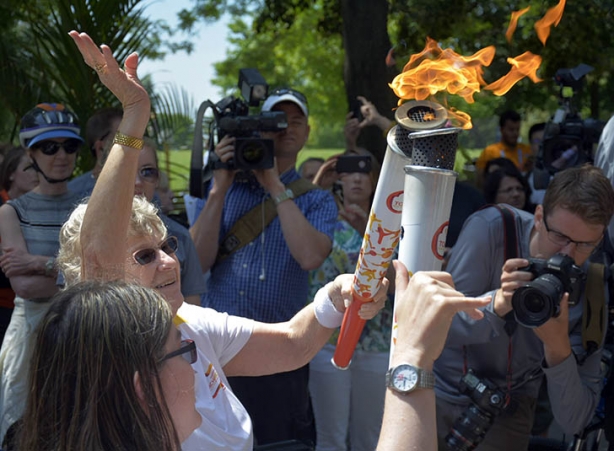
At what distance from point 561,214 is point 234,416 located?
161 centimetres

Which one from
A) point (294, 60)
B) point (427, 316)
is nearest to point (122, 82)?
point (427, 316)

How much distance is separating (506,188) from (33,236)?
330 cm

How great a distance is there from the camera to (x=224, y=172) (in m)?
4.34

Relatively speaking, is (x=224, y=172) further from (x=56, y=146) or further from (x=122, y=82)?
(x=122, y=82)

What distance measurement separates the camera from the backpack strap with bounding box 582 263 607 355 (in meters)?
3.43

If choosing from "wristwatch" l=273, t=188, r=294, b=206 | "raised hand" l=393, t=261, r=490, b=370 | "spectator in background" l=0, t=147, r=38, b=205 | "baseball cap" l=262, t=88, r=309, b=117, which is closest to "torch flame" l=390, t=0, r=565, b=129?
"raised hand" l=393, t=261, r=490, b=370

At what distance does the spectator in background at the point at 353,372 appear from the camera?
4902 mm

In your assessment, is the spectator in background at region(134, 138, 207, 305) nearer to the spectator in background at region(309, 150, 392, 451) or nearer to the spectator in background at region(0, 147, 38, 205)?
the spectator in background at region(309, 150, 392, 451)

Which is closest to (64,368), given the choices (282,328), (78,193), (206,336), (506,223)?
(206,336)

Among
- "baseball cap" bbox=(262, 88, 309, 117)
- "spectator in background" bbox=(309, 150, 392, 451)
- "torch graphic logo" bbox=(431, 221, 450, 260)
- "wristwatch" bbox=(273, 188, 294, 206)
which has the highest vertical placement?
"baseball cap" bbox=(262, 88, 309, 117)

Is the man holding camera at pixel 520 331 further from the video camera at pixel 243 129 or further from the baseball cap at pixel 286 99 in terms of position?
the baseball cap at pixel 286 99

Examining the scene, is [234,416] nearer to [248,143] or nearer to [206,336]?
Result: [206,336]

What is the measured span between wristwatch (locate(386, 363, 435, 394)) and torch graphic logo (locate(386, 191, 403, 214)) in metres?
0.62

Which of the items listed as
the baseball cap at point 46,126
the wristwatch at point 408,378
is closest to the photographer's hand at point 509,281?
the wristwatch at point 408,378
